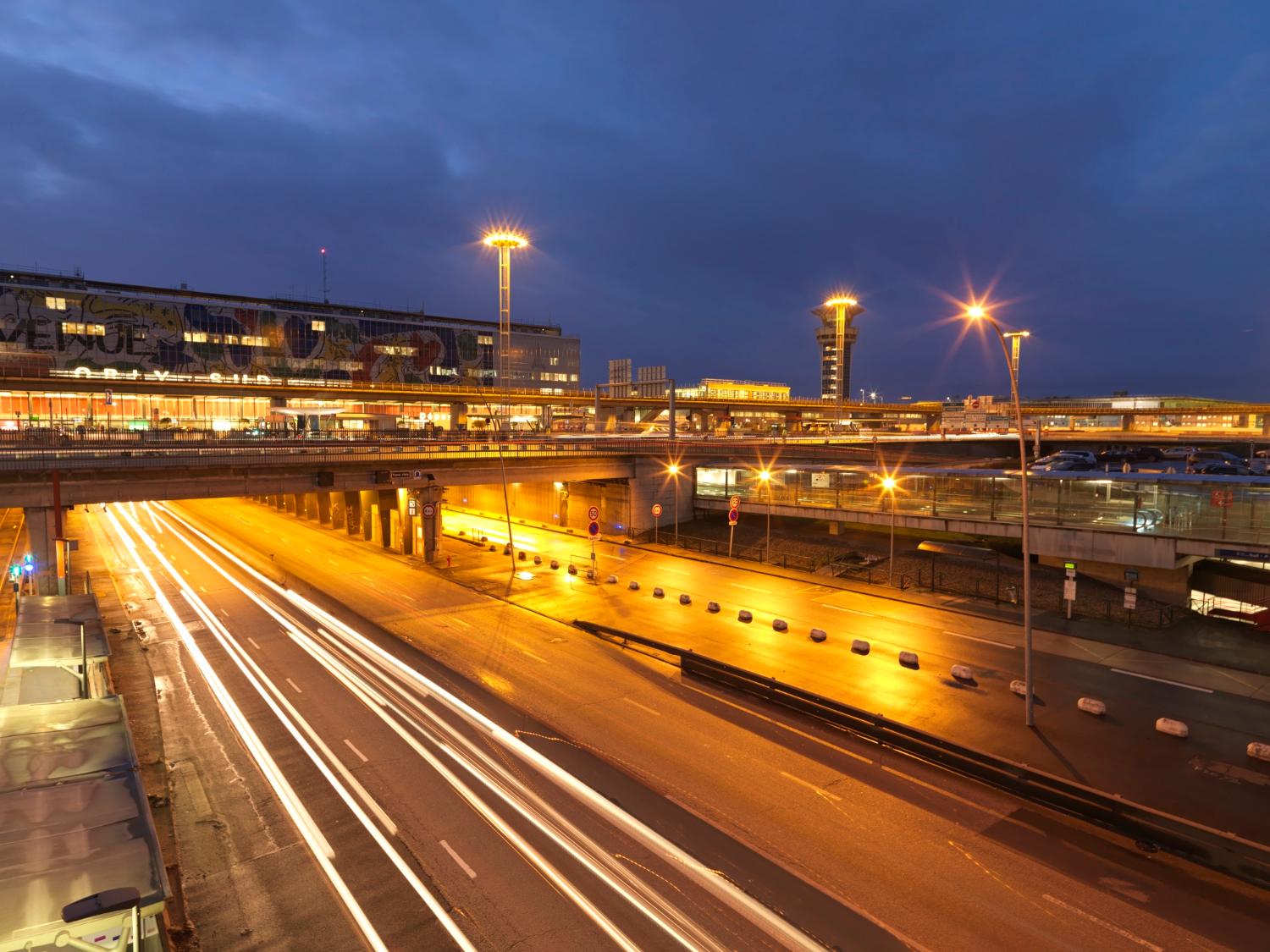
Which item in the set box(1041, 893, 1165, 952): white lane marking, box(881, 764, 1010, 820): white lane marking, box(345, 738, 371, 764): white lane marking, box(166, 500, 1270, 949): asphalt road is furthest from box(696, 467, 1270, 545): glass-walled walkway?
box(345, 738, 371, 764): white lane marking

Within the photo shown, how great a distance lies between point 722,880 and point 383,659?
49.0 feet

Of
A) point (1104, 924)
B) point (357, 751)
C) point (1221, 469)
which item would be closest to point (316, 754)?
point (357, 751)

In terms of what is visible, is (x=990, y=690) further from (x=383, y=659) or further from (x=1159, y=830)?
(x=383, y=659)

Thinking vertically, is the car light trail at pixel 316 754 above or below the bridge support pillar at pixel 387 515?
below

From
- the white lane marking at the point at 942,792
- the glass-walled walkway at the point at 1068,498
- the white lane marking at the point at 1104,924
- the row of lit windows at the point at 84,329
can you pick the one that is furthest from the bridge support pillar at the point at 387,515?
the row of lit windows at the point at 84,329

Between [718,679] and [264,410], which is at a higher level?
[264,410]

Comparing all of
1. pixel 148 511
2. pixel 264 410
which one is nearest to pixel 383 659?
pixel 148 511

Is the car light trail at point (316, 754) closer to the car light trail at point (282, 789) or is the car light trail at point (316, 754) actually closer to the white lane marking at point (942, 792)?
the car light trail at point (282, 789)

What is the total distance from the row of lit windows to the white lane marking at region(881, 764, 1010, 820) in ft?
422

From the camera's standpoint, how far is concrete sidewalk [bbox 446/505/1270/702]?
21.2 metres

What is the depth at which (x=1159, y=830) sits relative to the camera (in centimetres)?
1205

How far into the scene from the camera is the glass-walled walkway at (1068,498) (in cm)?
2719

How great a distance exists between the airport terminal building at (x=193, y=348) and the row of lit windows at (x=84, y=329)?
0.47 ft

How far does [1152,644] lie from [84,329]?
133 metres
